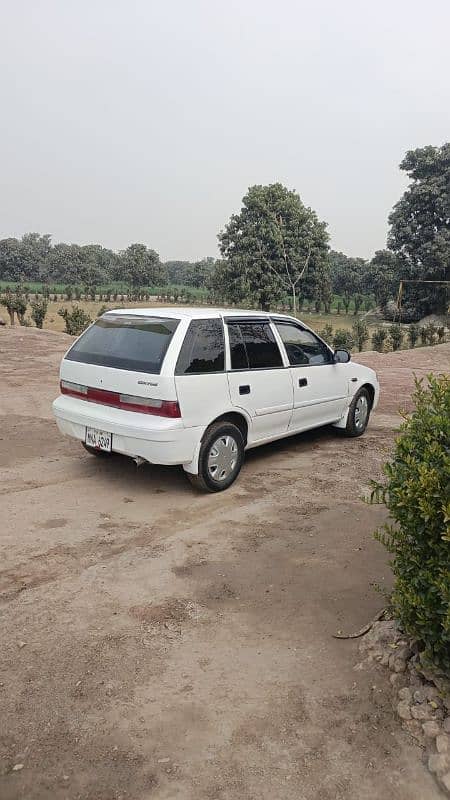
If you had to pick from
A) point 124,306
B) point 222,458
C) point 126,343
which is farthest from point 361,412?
point 124,306

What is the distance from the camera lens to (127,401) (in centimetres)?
449

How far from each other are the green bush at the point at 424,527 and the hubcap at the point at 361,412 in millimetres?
4333

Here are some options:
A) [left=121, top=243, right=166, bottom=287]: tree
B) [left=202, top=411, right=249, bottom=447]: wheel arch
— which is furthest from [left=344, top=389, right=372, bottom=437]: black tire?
[left=121, top=243, right=166, bottom=287]: tree

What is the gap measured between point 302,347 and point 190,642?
3.68 metres

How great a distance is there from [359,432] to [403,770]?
5.06 meters

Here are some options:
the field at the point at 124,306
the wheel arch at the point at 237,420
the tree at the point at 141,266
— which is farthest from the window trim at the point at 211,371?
the tree at the point at 141,266

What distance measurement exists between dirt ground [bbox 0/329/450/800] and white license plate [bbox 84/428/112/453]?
45 cm

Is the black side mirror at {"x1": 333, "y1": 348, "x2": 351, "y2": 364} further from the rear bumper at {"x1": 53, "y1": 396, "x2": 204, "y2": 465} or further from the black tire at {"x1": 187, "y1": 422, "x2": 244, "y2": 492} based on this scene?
the rear bumper at {"x1": 53, "y1": 396, "x2": 204, "y2": 465}

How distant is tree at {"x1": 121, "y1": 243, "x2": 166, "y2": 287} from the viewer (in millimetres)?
73312

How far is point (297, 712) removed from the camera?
7.59 ft

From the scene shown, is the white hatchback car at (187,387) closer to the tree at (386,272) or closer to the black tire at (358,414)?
the black tire at (358,414)

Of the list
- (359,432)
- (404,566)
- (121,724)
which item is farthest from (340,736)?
(359,432)

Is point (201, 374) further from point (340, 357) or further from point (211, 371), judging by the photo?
point (340, 357)

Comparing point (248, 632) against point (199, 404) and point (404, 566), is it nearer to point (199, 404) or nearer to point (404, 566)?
point (404, 566)
